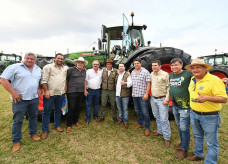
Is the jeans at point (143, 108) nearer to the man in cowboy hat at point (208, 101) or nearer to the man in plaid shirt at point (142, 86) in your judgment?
the man in plaid shirt at point (142, 86)

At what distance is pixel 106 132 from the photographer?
8.85 ft

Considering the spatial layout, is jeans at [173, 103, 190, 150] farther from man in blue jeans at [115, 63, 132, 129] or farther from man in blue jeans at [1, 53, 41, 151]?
man in blue jeans at [1, 53, 41, 151]

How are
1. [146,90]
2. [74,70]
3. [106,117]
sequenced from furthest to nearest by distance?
[106,117]
[74,70]
[146,90]

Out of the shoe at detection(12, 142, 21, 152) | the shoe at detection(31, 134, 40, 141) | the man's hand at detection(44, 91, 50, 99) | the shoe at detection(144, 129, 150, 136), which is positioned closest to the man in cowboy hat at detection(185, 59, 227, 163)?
the shoe at detection(144, 129, 150, 136)

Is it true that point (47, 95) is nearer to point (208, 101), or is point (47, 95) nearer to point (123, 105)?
point (123, 105)

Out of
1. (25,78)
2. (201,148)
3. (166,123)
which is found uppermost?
(25,78)

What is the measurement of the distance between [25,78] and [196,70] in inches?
103

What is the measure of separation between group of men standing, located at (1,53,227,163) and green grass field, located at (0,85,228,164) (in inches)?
5.5

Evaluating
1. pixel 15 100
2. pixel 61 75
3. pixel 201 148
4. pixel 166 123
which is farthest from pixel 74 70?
pixel 201 148

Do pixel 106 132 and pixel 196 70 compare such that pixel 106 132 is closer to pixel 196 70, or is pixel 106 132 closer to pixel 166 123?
pixel 166 123

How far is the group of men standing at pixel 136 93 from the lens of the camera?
1.57m

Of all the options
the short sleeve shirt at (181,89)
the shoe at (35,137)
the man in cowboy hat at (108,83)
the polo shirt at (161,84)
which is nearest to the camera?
the short sleeve shirt at (181,89)

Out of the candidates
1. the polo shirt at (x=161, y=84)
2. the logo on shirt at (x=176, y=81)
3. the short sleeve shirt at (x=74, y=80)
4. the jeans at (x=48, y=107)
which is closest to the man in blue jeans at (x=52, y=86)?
the jeans at (x=48, y=107)

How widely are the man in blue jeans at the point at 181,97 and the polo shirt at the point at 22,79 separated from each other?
238 centimetres
